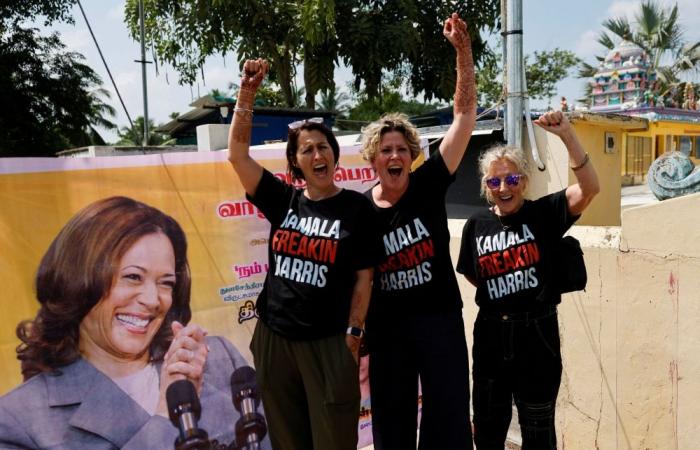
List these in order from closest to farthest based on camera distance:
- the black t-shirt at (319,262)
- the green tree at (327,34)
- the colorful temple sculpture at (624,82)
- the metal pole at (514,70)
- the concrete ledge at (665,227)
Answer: the black t-shirt at (319,262), the concrete ledge at (665,227), the metal pole at (514,70), the green tree at (327,34), the colorful temple sculpture at (624,82)

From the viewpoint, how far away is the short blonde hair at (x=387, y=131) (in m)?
2.48

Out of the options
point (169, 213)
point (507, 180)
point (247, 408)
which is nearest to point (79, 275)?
point (169, 213)

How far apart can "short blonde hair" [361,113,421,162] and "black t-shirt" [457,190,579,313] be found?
495 mm

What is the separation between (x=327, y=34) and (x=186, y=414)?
41.6 feet

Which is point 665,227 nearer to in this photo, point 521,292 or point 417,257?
point 521,292

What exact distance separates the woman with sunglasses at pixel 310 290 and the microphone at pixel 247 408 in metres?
0.48

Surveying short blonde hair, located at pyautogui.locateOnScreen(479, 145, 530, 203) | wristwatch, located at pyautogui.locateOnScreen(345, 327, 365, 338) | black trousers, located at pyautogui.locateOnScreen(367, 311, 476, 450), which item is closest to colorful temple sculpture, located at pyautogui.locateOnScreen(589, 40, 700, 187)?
short blonde hair, located at pyautogui.locateOnScreen(479, 145, 530, 203)

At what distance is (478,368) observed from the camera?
2.55m

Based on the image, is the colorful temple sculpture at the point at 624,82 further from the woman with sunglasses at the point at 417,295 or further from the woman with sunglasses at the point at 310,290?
the woman with sunglasses at the point at 310,290

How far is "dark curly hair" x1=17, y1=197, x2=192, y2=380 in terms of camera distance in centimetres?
240

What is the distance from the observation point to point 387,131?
2473 millimetres

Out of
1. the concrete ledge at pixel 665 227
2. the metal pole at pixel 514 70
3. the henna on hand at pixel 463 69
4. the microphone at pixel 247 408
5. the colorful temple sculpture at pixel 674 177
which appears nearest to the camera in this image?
the henna on hand at pixel 463 69

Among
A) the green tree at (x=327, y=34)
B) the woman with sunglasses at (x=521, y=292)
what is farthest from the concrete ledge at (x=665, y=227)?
the green tree at (x=327, y=34)

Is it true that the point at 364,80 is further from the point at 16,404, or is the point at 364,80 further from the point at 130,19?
the point at 16,404
